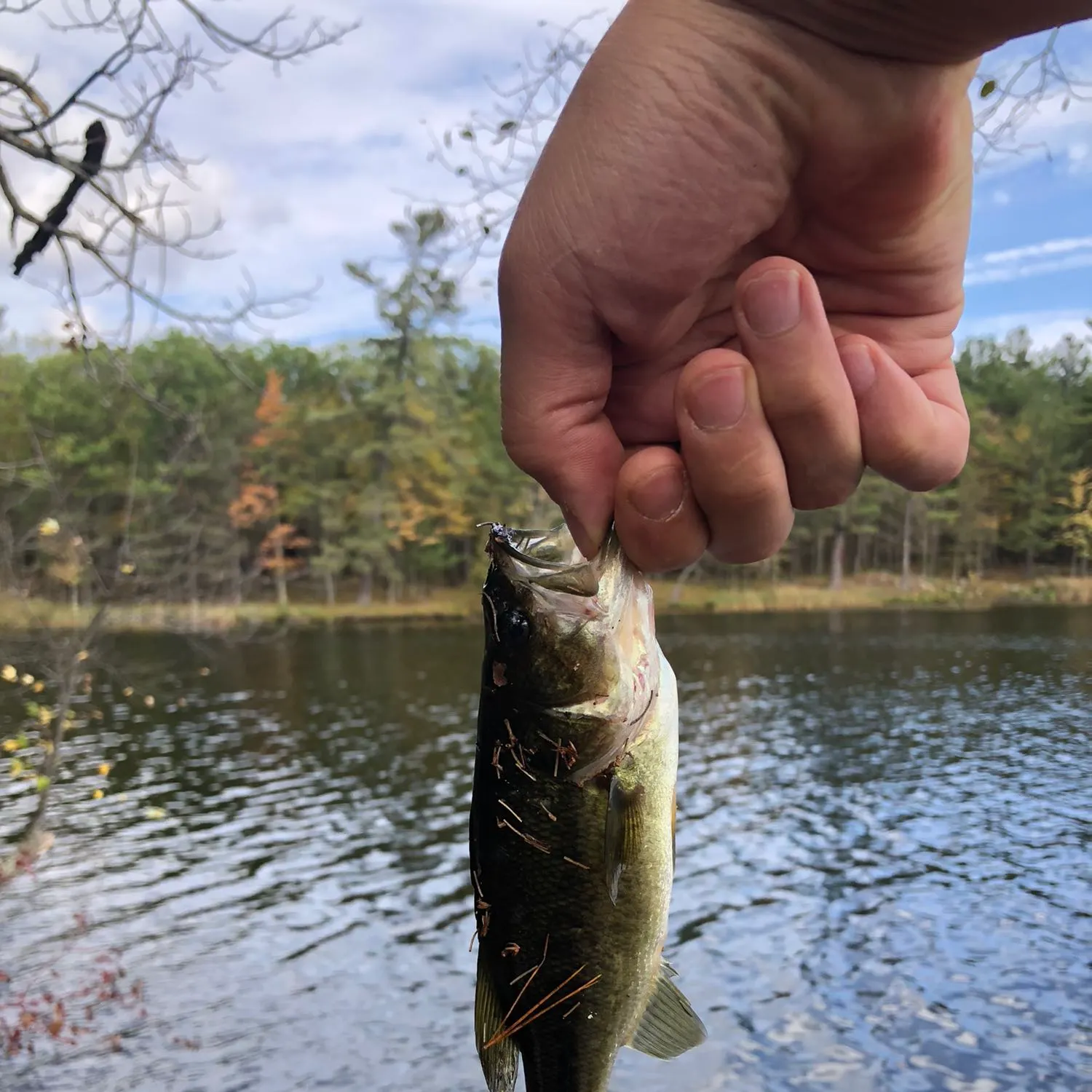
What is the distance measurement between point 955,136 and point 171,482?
44537mm

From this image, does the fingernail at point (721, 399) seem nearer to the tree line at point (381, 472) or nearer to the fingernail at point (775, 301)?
the fingernail at point (775, 301)

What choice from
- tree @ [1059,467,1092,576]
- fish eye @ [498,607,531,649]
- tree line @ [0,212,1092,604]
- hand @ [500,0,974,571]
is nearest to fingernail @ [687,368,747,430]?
hand @ [500,0,974,571]

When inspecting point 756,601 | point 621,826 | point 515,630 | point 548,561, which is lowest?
point 756,601

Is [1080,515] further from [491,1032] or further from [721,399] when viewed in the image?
[721,399]

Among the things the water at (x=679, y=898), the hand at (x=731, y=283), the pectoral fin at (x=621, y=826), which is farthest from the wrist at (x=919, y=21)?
the water at (x=679, y=898)

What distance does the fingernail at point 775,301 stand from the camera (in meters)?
1.60

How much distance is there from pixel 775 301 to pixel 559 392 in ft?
1.34

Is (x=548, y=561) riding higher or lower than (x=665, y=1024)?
higher

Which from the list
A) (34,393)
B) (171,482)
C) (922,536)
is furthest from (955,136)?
(922,536)

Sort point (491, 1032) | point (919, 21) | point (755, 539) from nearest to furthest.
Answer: point (919, 21)
point (755, 539)
point (491, 1032)

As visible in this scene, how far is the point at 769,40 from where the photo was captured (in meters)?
1.44

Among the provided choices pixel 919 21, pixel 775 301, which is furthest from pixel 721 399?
pixel 919 21

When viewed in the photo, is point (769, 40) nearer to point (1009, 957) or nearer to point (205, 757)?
point (1009, 957)

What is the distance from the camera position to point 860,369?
1.77 meters
